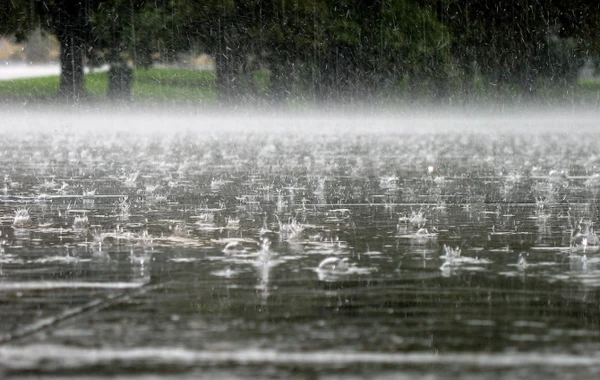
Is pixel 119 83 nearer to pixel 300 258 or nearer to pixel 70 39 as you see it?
pixel 70 39

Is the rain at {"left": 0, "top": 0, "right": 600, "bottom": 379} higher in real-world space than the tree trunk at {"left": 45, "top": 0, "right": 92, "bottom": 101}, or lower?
lower

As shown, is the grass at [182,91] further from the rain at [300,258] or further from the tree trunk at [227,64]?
the rain at [300,258]

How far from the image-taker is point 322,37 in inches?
1574

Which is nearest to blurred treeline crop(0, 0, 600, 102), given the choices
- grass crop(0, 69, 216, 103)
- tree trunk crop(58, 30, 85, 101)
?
tree trunk crop(58, 30, 85, 101)

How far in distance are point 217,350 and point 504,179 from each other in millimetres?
9335

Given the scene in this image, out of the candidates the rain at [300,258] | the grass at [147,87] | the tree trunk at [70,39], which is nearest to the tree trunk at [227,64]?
the grass at [147,87]

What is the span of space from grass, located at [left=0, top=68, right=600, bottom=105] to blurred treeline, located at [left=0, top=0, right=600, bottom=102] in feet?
2.48

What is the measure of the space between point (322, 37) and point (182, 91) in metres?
9.96

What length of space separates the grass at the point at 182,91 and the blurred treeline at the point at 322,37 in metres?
0.75

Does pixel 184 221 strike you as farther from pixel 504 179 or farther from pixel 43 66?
pixel 43 66

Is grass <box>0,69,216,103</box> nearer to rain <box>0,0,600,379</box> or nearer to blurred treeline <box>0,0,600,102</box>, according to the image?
blurred treeline <box>0,0,600,102</box>

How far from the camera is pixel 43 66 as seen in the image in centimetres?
5825

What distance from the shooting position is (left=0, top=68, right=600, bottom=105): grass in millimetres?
43750

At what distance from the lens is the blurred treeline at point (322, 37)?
39500 mm
